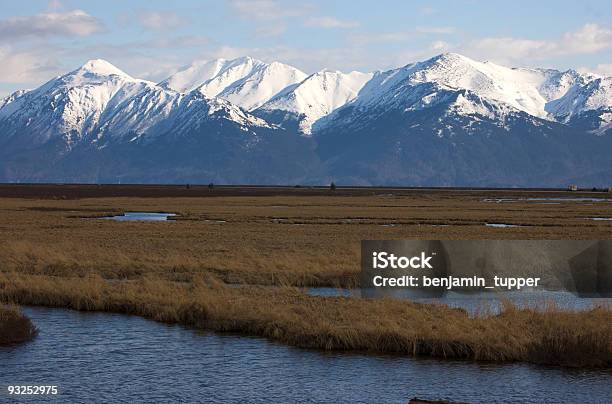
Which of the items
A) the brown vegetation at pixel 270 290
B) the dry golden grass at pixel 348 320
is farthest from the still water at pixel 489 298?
the brown vegetation at pixel 270 290

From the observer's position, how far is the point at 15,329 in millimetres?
29391

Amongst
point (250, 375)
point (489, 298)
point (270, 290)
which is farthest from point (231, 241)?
point (250, 375)

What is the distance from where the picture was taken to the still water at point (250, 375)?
23.8m

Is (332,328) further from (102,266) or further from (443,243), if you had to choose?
(102,266)

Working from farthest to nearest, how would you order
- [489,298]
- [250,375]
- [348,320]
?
[489,298]
[348,320]
[250,375]

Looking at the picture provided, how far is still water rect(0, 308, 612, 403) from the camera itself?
2375 centimetres

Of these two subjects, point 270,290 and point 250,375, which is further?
point 270,290

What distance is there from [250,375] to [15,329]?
8786 mm

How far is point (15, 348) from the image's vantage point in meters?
28.3

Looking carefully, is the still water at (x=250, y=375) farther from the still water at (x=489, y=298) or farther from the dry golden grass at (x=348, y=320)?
the still water at (x=489, y=298)

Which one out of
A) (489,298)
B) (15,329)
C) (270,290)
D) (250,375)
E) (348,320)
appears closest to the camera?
(250,375)

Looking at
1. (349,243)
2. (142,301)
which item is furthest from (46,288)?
(349,243)

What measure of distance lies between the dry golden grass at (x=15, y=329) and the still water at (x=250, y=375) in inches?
18.8

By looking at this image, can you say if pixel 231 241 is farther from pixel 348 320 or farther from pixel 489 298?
pixel 348 320
